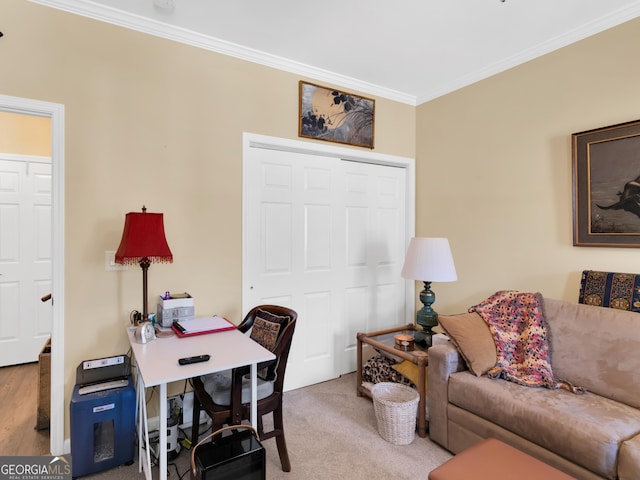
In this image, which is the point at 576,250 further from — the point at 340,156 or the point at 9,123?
the point at 9,123

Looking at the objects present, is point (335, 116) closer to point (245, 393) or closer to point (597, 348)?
point (245, 393)

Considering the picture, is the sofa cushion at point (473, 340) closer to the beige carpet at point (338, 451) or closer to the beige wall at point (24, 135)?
the beige carpet at point (338, 451)

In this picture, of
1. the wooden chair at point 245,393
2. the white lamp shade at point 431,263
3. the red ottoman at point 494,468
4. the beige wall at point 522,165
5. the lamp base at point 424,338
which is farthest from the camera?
the lamp base at point 424,338

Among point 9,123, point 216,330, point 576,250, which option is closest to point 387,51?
point 576,250

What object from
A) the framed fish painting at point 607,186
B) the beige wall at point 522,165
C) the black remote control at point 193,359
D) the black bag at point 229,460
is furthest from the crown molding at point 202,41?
the black bag at point 229,460

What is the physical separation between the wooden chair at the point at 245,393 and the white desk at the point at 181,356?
82 mm

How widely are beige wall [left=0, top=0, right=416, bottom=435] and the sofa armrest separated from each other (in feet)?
4.66

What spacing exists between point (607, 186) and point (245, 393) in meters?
2.51

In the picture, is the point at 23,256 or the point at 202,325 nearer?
the point at 202,325

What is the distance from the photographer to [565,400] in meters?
1.75

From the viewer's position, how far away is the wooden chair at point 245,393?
5.68ft

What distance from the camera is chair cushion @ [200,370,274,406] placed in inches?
70.9

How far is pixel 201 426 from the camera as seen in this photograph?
7.67ft

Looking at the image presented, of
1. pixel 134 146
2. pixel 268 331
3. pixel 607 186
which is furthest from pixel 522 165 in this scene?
pixel 134 146
